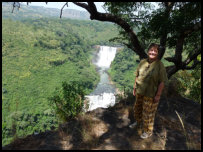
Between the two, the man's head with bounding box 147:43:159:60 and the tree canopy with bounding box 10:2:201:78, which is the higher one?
the tree canopy with bounding box 10:2:201:78

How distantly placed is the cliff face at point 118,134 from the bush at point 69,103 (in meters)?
0.26

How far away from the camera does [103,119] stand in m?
3.41

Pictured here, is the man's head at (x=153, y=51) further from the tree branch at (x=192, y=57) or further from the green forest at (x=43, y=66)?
the green forest at (x=43, y=66)

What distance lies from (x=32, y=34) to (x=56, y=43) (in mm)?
14152

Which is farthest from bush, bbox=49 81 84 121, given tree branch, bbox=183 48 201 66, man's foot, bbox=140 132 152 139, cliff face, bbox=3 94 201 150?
tree branch, bbox=183 48 201 66

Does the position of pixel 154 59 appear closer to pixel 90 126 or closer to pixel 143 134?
pixel 143 134

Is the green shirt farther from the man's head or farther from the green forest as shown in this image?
the green forest

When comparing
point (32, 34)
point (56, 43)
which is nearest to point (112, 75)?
point (56, 43)

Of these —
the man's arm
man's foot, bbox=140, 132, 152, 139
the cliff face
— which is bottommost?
the cliff face

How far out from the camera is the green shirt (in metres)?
2.34

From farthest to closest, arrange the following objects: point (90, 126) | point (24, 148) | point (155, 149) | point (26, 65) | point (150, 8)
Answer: point (26, 65)
point (150, 8)
point (90, 126)
point (24, 148)
point (155, 149)

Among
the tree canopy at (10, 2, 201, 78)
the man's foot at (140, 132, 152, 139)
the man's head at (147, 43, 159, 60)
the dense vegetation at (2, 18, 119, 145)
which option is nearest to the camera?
the man's head at (147, 43, 159, 60)

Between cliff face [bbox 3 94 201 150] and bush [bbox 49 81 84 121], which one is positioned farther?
bush [bbox 49 81 84 121]

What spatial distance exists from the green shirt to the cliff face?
2.09 feet
